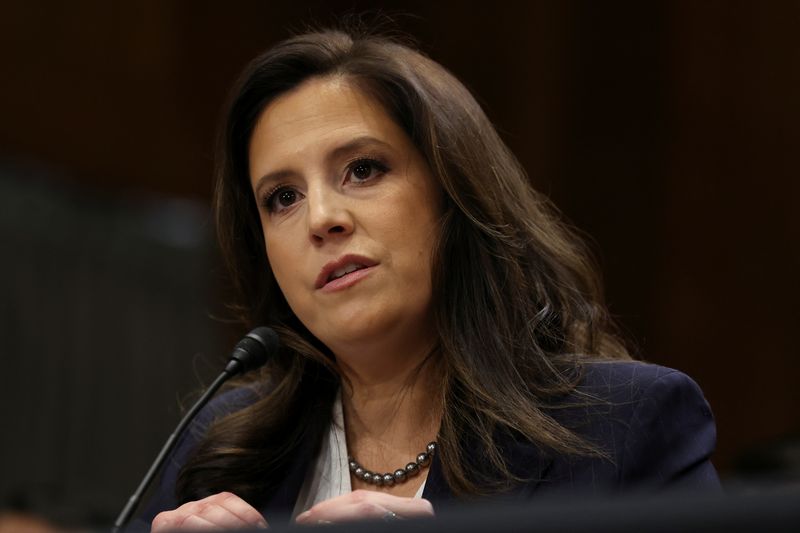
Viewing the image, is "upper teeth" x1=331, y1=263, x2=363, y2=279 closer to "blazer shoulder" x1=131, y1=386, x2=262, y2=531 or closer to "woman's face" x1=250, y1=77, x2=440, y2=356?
"woman's face" x1=250, y1=77, x2=440, y2=356

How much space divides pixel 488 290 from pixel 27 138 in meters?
3.05

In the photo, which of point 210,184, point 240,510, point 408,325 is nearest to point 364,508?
point 240,510

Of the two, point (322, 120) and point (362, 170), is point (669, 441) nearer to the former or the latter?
point (362, 170)

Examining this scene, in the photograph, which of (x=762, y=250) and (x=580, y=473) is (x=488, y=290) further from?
(x=762, y=250)

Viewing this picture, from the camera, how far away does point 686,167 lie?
4969 millimetres

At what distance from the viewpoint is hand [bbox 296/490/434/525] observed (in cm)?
149

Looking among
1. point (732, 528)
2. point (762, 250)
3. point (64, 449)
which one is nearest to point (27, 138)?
point (64, 449)

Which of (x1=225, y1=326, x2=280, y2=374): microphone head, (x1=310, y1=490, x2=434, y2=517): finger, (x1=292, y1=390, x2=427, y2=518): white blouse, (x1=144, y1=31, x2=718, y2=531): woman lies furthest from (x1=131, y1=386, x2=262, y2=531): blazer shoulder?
(x1=310, y1=490, x2=434, y2=517): finger

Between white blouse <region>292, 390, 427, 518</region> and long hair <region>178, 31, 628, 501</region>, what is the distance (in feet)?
0.10

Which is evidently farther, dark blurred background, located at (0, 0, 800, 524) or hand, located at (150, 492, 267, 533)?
dark blurred background, located at (0, 0, 800, 524)

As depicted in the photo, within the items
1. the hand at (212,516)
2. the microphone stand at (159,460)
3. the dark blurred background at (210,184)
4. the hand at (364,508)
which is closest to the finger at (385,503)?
the hand at (364,508)

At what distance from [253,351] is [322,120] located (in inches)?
14.8

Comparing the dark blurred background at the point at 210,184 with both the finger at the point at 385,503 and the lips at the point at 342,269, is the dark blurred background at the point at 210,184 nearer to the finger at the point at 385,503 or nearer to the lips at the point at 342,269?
the lips at the point at 342,269

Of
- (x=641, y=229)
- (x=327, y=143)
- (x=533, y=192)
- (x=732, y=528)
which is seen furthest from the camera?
(x=641, y=229)
